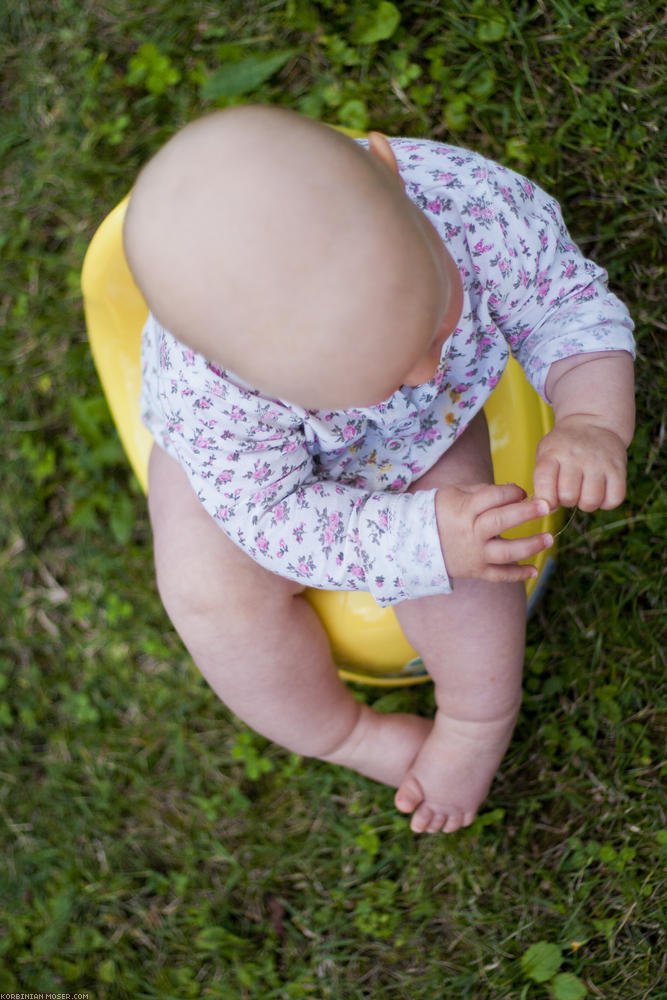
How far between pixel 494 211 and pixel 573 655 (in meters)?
0.71

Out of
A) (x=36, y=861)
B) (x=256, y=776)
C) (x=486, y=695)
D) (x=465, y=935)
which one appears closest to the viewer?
(x=486, y=695)

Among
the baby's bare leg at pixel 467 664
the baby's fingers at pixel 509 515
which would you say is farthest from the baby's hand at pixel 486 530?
the baby's bare leg at pixel 467 664

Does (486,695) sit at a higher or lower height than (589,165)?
lower

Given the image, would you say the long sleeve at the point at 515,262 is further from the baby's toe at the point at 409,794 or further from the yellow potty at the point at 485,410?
the baby's toe at the point at 409,794

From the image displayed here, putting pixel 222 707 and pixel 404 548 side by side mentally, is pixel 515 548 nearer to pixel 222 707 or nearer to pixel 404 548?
pixel 404 548

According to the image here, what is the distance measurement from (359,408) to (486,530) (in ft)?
0.64

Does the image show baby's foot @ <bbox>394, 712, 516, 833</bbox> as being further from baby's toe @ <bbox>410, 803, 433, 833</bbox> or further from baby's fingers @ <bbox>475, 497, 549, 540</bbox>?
baby's fingers @ <bbox>475, 497, 549, 540</bbox>

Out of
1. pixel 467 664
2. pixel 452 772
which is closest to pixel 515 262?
pixel 467 664

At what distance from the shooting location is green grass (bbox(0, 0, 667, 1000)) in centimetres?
137

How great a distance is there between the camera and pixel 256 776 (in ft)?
5.25

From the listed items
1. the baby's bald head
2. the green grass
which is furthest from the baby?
the green grass

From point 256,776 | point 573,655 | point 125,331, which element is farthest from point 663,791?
point 125,331

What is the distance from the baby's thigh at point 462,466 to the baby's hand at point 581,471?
7.9 inches

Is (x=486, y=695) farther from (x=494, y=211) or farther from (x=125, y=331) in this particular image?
(x=125, y=331)
